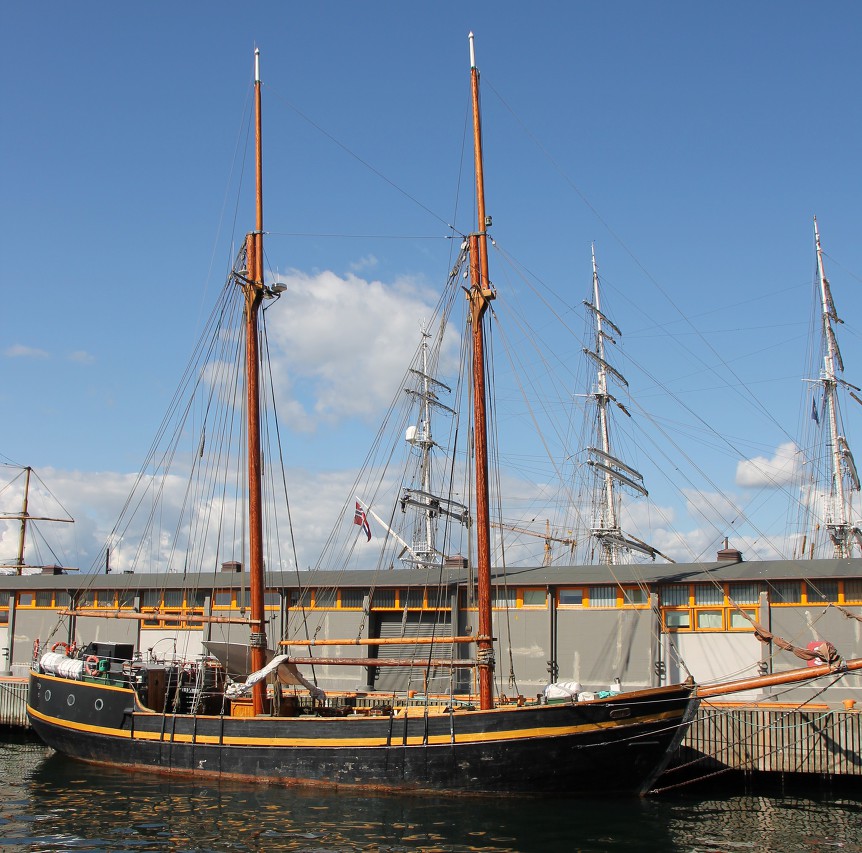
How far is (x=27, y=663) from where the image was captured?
4419 centimetres

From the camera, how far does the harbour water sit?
1942 cm

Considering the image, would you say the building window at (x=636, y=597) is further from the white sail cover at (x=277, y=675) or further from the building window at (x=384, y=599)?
the white sail cover at (x=277, y=675)

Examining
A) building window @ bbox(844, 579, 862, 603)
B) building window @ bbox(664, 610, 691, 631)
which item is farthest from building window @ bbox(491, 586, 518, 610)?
building window @ bbox(844, 579, 862, 603)

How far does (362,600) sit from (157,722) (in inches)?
490

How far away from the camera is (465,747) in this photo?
23.8m

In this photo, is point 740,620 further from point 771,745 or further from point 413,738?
point 413,738

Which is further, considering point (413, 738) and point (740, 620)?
point (740, 620)

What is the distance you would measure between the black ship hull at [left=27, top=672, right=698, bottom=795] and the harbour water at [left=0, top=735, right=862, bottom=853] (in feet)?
1.76

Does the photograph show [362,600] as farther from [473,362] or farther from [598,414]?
[598,414]

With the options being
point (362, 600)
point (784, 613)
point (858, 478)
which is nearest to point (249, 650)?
point (362, 600)

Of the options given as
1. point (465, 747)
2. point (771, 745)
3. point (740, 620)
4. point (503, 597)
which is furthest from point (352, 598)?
point (771, 745)

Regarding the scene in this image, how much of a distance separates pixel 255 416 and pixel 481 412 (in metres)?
8.36

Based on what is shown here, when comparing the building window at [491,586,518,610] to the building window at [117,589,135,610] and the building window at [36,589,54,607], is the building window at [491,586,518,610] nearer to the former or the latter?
the building window at [117,589,135,610]

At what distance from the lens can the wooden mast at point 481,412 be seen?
26.0m
